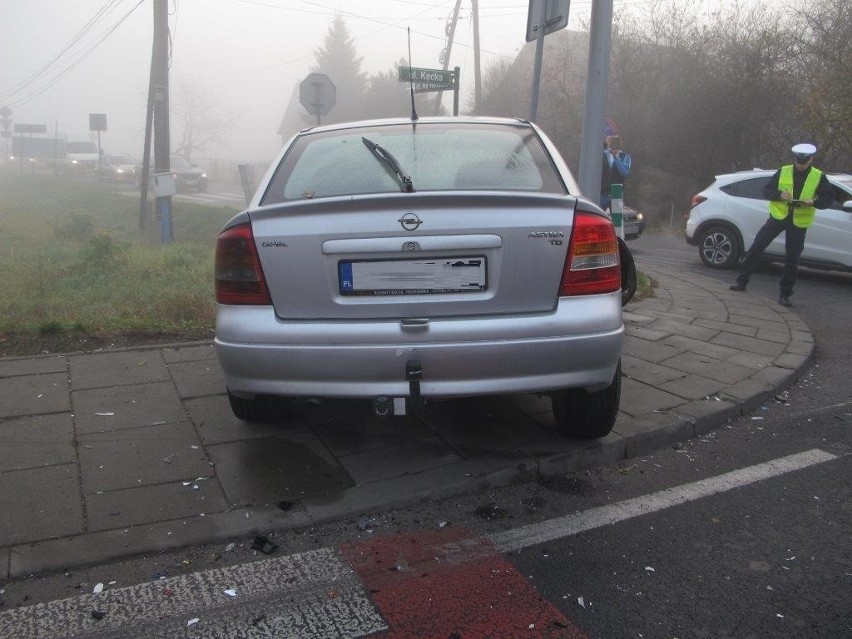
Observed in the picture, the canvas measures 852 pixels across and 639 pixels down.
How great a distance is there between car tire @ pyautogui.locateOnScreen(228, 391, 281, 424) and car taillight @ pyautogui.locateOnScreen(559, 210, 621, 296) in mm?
1721

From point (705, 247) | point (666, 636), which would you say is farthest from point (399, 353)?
point (705, 247)

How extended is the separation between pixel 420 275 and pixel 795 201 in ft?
20.6

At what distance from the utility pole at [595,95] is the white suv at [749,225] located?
171 inches

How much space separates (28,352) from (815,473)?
16.6ft

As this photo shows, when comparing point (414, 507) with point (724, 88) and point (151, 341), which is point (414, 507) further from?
point (724, 88)

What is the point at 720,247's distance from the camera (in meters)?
11.0

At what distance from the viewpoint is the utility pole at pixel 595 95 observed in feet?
21.3

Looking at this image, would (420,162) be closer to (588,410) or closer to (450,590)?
(588,410)

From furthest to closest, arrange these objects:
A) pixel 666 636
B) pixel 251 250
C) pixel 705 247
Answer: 1. pixel 705 247
2. pixel 251 250
3. pixel 666 636

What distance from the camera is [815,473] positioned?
366 cm

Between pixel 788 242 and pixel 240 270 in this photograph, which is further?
pixel 788 242

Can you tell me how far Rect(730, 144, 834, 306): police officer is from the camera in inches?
311

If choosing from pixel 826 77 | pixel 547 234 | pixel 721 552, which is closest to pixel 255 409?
pixel 547 234

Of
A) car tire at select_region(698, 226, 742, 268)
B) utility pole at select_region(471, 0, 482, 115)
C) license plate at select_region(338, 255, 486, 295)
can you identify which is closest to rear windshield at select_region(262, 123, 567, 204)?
license plate at select_region(338, 255, 486, 295)
